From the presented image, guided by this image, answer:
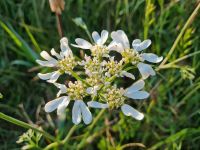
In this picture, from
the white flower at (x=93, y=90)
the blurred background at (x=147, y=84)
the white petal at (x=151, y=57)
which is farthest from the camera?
the blurred background at (x=147, y=84)

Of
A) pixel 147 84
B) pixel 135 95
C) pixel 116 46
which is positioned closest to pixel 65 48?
pixel 116 46

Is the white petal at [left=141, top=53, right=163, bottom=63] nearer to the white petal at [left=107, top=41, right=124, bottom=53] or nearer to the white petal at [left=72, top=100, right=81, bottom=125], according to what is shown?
the white petal at [left=107, top=41, right=124, bottom=53]

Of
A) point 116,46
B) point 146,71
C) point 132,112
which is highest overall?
point 116,46

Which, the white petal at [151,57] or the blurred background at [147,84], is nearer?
the white petal at [151,57]

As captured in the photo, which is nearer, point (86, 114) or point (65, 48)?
point (86, 114)

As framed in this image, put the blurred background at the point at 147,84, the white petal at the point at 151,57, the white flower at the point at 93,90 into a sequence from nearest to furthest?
the white flower at the point at 93,90 → the white petal at the point at 151,57 → the blurred background at the point at 147,84

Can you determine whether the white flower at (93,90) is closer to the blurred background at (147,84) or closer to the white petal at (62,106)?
the white petal at (62,106)

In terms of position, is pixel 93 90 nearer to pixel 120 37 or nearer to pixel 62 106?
pixel 62 106

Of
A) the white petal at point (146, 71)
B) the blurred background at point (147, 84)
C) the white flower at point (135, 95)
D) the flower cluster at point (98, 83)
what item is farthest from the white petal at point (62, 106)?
the blurred background at point (147, 84)

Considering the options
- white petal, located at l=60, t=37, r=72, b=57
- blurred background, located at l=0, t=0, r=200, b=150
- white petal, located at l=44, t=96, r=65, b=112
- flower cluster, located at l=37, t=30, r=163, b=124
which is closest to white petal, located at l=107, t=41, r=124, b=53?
flower cluster, located at l=37, t=30, r=163, b=124

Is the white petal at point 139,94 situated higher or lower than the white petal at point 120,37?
lower
